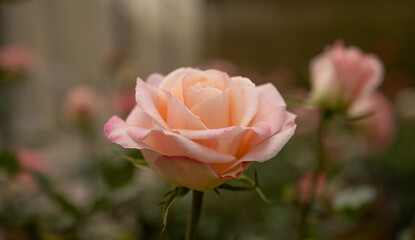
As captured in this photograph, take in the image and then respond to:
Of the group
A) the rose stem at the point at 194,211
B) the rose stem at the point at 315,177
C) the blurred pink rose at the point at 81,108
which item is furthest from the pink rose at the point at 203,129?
the blurred pink rose at the point at 81,108

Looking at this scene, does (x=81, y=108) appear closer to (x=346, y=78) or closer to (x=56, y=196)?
(x=56, y=196)

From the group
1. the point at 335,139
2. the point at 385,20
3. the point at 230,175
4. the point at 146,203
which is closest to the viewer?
the point at 230,175

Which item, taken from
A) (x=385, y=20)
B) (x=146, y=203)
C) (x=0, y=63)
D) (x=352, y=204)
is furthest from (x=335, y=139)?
(x=385, y=20)

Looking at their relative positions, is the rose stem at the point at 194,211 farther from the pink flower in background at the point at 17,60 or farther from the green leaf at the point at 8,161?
the pink flower in background at the point at 17,60

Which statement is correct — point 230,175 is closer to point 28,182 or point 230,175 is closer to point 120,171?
point 120,171

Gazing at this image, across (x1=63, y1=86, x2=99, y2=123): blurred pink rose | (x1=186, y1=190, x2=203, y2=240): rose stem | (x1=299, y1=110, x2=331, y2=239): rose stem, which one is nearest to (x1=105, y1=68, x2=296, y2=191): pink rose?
(x1=186, y1=190, x2=203, y2=240): rose stem

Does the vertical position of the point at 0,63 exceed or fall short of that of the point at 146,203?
it exceeds it

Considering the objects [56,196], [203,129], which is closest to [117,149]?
[56,196]
